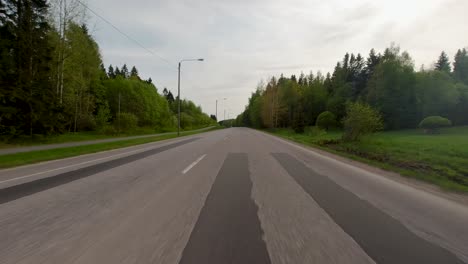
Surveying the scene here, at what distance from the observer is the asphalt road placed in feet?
9.35

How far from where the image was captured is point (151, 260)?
8.82 feet

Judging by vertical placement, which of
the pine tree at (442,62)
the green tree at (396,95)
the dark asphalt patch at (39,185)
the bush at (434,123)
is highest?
the pine tree at (442,62)

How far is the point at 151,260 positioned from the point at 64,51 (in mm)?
29818

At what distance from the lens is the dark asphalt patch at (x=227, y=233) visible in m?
2.76

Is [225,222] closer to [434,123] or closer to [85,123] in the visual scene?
[85,123]

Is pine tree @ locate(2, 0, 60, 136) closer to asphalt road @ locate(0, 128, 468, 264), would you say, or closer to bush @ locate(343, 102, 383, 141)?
asphalt road @ locate(0, 128, 468, 264)

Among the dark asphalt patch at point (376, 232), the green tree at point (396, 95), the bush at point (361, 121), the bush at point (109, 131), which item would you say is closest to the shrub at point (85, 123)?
the bush at point (109, 131)

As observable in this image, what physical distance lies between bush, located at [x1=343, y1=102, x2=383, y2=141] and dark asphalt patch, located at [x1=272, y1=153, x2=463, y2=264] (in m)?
17.2

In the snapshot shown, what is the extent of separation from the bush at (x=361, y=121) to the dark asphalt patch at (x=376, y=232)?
17173 mm

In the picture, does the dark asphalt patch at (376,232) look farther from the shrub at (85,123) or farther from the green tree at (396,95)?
the green tree at (396,95)

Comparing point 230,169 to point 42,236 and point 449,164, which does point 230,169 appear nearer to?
point 42,236

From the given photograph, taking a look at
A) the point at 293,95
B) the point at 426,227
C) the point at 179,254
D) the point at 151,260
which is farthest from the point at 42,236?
the point at 293,95

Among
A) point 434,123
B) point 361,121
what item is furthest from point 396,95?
point 361,121

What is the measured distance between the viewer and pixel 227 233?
3.36 meters
